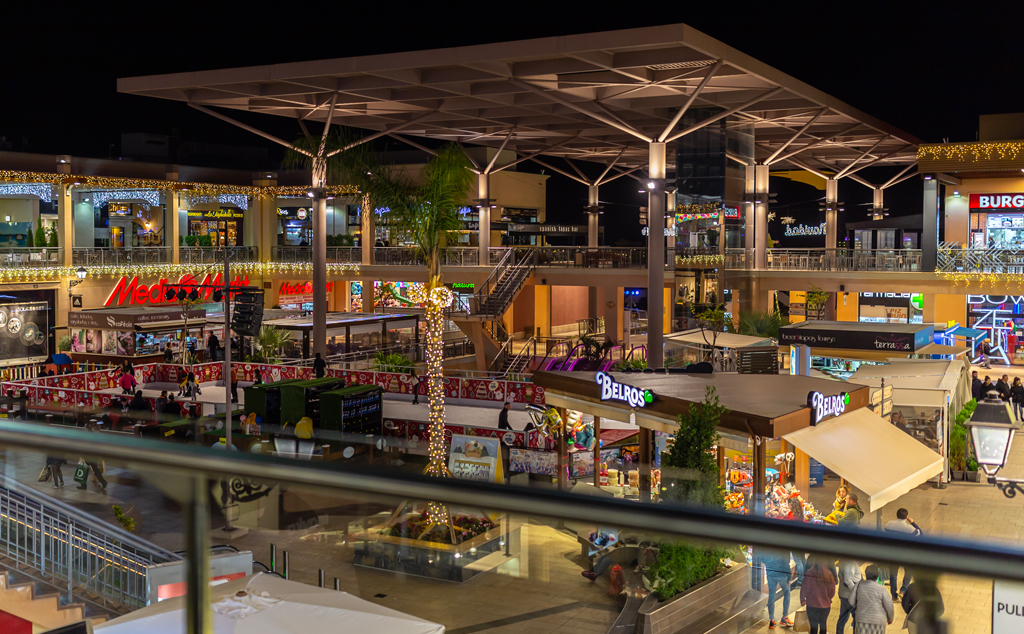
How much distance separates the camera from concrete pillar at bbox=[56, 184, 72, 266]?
127 feet

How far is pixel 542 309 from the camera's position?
51656 mm

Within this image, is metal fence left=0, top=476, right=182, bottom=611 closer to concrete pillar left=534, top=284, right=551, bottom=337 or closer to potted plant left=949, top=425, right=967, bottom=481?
potted plant left=949, top=425, right=967, bottom=481

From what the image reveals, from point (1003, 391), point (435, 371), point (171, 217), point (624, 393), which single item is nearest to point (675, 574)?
point (624, 393)

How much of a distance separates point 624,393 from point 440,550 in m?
8.90

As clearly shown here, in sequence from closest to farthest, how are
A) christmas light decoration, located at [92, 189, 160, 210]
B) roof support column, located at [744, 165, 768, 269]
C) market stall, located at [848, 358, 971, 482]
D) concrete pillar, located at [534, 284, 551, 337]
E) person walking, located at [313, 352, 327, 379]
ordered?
market stall, located at [848, 358, 971, 482] → person walking, located at [313, 352, 327, 379] → roof support column, located at [744, 165, 768, 269] → christmas light decoration, located at [92, 189, 160, 210] → concrete pillar, located at [534, 284, 551, 337]

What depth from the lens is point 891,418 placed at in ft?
62.4

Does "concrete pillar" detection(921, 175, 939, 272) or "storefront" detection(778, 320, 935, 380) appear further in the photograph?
"concrete pillar" detection(921, 175, 939, 272)

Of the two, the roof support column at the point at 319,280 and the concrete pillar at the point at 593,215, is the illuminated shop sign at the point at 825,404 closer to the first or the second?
the roof support column at the point at 319,280

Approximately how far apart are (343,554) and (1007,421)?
1300 centimetres

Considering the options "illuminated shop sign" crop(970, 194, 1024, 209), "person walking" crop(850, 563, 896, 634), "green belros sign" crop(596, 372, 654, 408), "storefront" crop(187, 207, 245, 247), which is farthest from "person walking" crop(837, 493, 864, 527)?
→ "storefront" crop(187, 207, 245, 247)

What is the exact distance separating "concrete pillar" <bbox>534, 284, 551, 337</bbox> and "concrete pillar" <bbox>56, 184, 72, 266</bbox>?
23.3m

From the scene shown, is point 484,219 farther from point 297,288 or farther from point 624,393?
point 624,393

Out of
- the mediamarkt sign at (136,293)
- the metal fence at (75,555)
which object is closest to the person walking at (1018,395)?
the metal fence at (75,555)

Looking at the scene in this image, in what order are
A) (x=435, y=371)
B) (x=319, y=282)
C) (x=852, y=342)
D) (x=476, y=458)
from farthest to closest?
(x=319, y=282) < (x=852, y=342) < (x=435, y=371) < (x=476, y=458)
